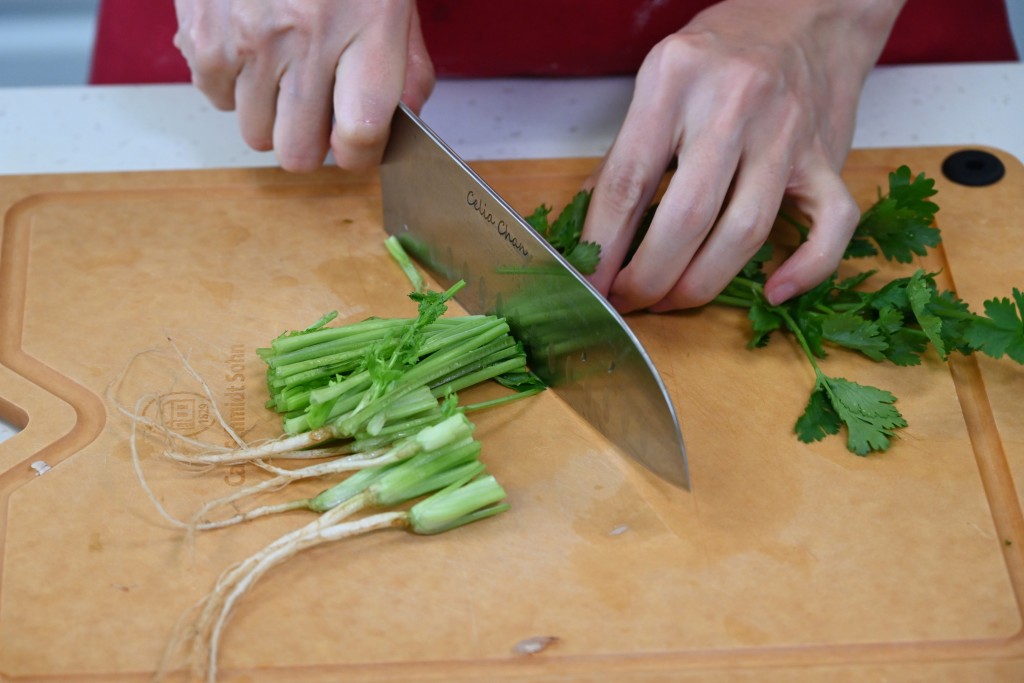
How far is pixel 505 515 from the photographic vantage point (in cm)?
219

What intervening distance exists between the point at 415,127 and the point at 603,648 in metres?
1.23

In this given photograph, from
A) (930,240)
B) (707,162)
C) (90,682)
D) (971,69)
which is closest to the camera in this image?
(90,682)

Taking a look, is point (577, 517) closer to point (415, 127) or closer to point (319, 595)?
point (319, 595)

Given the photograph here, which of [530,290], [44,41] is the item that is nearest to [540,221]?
[530,290]

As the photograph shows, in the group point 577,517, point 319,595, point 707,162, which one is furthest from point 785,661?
point 707,162

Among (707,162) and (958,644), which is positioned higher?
(707,162)

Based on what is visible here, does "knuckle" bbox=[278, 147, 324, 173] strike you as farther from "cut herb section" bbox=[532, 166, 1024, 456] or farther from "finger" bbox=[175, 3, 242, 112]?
"cut herb section" bbox=[532, 166, 1024, 456]

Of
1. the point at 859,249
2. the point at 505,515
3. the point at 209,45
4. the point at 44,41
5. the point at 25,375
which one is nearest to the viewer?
the point at 505,515

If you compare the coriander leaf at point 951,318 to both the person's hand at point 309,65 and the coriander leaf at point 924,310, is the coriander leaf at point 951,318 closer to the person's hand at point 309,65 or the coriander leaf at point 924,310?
the coriander leaf at point 924,310

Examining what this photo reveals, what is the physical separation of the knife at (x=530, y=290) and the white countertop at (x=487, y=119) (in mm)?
426

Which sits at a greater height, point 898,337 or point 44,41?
point 898,337

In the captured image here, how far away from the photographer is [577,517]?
7.20 feet

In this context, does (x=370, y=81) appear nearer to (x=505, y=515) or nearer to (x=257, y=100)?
(x=257, y=100)

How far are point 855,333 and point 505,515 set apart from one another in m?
0.91
